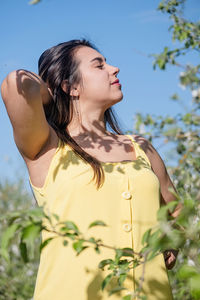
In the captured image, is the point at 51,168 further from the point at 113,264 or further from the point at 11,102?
the point at 113,264

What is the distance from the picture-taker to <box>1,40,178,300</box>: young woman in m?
1.80

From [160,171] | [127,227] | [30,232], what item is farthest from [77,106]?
[30,232]

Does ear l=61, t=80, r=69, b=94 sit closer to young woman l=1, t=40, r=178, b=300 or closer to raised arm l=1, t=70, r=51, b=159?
young woman l=1, t=40, r=178, b=300

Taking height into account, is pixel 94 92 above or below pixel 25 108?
below

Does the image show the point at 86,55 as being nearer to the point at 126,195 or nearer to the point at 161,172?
the point at 161,172

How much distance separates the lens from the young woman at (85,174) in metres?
1.80

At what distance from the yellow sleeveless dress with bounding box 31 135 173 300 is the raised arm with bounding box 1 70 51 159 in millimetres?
133

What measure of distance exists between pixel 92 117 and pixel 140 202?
553 millimetres

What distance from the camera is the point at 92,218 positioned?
6.09 feet

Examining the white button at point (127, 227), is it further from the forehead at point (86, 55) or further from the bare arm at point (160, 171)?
the forehead at point (86, 55)

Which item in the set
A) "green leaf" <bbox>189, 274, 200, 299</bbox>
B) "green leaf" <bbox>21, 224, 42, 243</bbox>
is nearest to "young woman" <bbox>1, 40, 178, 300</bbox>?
"green leaf" <bbox>21, 224, 42, 243</bbox>

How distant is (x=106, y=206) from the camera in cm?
189

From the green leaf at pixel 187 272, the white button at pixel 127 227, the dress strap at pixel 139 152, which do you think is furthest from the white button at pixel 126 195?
the green leaf at pixel 187 272

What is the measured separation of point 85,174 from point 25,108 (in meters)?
0.36
